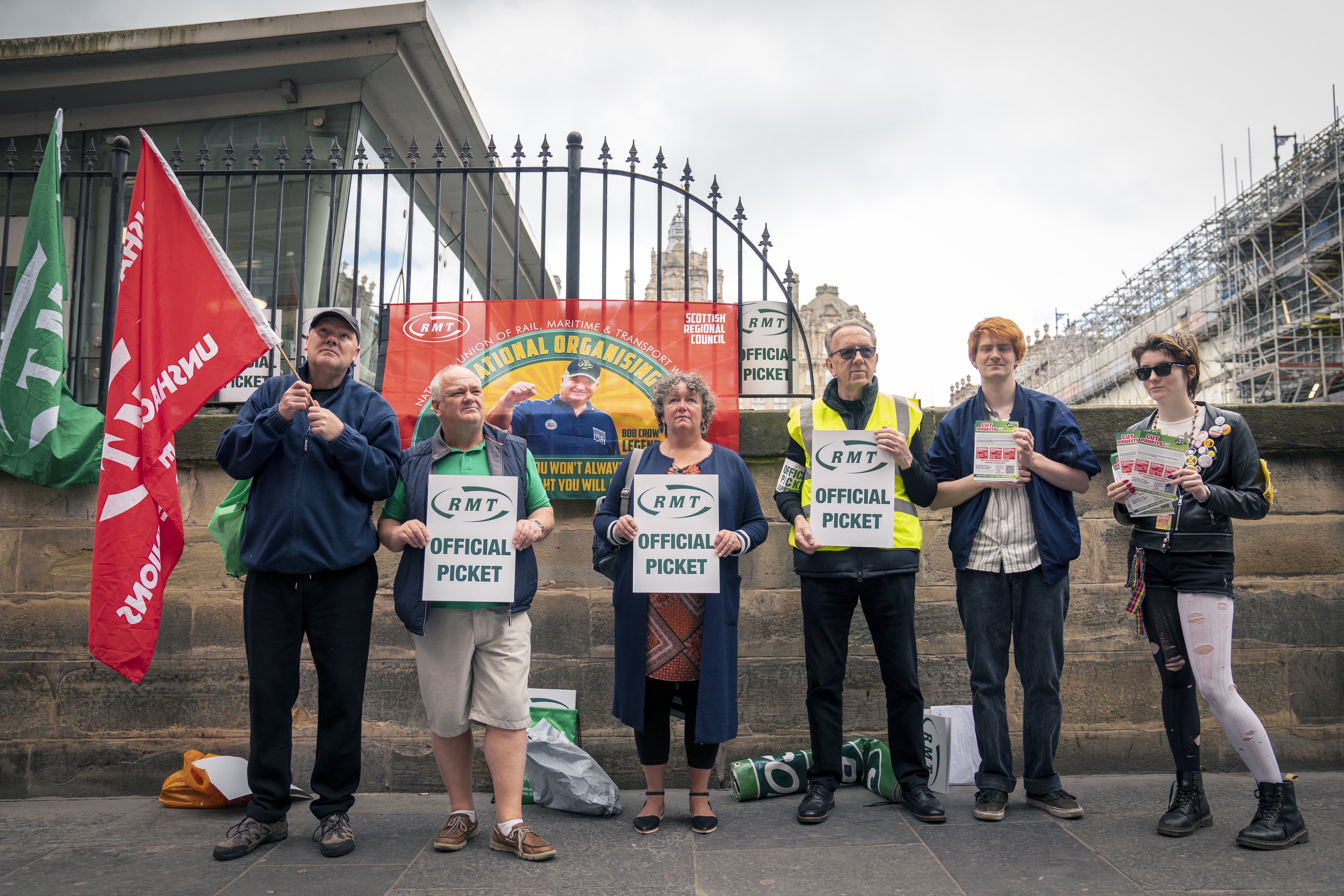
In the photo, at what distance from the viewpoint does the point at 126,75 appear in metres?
7.87

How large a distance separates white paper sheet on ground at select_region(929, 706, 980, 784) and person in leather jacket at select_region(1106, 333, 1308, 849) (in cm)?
83

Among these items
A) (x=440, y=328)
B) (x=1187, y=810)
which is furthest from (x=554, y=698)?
(x=1187, y=810)

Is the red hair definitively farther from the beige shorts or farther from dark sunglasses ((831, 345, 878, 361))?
the beige shorts

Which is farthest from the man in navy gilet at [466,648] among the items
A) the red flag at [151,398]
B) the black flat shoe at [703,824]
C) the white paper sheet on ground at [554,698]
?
the red flag at [151,398]

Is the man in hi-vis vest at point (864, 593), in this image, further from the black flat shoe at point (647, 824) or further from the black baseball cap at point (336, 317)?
the black baseball cap at point (336, 317)

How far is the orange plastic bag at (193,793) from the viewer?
3922 mm

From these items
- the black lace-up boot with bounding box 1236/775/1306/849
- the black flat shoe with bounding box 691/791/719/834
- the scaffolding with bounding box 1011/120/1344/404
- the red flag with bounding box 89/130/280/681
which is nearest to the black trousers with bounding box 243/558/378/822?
the red flag with bounding box 89/130/280/681

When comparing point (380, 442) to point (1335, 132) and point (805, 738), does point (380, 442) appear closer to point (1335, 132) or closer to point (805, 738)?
point (805, 738)

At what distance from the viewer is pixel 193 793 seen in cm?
396

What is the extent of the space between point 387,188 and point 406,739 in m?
2.95

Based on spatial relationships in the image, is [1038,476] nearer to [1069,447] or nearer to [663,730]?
[1069,447]

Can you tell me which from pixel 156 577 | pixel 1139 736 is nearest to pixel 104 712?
pixel 156 577

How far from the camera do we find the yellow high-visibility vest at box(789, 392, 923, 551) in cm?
363

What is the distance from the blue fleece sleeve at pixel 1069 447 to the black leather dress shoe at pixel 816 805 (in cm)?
170
